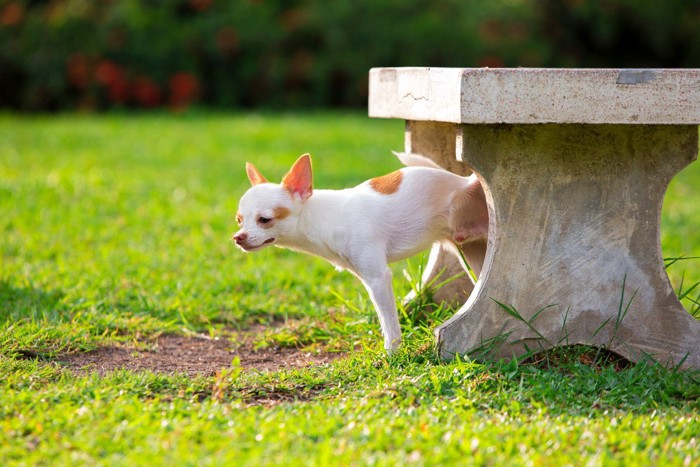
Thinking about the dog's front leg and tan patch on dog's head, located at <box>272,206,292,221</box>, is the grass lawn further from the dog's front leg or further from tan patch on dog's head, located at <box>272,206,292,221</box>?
tan patch on dog's head, located at <box>272,206,292,221</box>

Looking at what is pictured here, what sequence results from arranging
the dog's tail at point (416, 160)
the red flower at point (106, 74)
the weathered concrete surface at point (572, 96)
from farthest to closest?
the red flower at point (106, 74) < the dog's tail at point (416, 160) < the weathered concrete surface at point (572, 96)

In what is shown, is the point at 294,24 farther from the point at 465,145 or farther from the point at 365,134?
the point at 465,145

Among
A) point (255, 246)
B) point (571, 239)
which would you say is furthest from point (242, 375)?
point (571, 239)

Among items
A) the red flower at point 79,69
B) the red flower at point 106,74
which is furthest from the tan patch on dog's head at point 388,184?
the red flower at point 79,69

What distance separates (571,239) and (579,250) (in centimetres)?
6

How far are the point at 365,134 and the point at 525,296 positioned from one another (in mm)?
7165

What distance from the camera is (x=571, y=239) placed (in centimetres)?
368

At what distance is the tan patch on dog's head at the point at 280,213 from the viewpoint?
362 centimetres

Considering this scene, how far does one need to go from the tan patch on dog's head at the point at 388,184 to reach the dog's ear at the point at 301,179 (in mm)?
339

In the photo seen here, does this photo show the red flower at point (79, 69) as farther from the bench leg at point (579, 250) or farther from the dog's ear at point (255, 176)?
the bench leg at point (579, 250)

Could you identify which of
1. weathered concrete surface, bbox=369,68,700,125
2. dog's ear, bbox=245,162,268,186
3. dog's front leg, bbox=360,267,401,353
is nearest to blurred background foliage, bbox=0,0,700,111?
dog's ear, bbox=245,162,268,186

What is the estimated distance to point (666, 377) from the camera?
3.55m

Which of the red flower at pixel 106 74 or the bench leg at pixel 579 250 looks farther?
the red flower at pixel 106 74

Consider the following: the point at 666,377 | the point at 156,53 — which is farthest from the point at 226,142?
the point at 666,377
